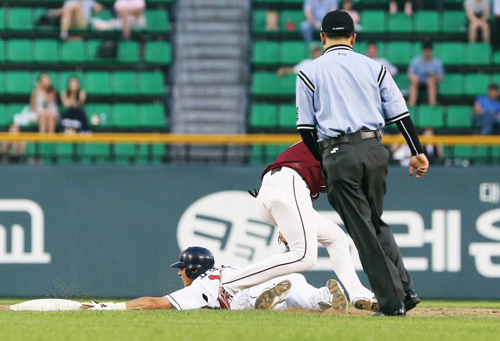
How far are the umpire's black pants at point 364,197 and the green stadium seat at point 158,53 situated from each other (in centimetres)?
975

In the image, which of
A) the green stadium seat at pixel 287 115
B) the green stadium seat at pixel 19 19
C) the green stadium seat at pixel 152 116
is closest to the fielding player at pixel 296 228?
the green stadium seat at pixel 287 115

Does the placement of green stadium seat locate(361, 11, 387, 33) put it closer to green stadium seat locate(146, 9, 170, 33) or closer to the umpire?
green stadium seat locate(146, 9, 170, 33)

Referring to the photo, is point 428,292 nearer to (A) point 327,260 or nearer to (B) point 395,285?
(A) point 327,260

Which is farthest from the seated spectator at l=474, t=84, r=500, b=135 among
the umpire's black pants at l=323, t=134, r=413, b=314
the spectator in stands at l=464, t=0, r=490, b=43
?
the umpire's black pants at l=323, t=134, r=413, b=314

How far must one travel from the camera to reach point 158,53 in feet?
56.3

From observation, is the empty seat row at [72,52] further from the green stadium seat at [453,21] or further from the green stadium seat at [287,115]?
the green stadium seat at [453,21]

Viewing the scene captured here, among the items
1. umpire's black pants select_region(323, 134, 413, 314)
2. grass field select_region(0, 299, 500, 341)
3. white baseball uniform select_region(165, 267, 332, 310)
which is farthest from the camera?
white baseball uniform select_region(165, 267, 332, 310)

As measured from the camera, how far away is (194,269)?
941cm

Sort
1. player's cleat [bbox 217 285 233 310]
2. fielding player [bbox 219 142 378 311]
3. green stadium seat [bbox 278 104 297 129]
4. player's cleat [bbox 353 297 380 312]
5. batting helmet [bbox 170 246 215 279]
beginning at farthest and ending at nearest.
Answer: green stadium seat [bbox 278 104 297 129]
batting helmet [bbox 170 246 215 279]
player's cleat [bbox 217 285 233 310]
fielding player [bbox 219 142 378 311]
player's cleat [bbox 353 297 380 312]

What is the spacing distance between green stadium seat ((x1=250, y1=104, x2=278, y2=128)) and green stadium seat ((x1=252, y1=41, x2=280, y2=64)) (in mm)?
1229

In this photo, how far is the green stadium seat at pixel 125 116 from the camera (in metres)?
15.8

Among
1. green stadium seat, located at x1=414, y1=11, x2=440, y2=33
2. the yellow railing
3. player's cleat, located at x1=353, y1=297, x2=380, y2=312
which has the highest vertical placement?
green stadium seat, located at x1=414, y1=11, x2=440, y2=33

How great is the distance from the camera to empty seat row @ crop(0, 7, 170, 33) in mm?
17641

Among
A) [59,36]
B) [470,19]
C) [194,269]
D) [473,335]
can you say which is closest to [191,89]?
[59,36]
